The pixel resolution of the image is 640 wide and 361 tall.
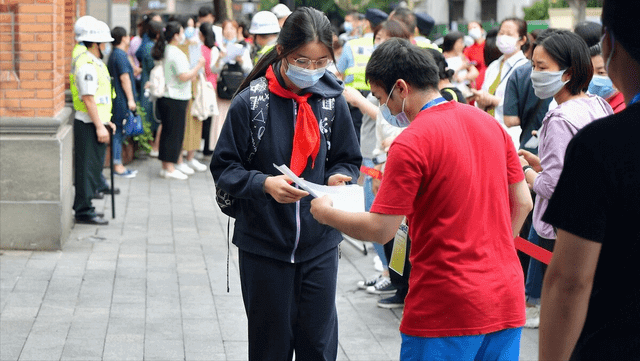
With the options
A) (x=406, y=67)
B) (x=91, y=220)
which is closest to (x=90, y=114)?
(x=91, y=220)

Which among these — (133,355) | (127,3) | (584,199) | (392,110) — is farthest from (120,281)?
(127,3)

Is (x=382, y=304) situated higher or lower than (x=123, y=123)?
lower

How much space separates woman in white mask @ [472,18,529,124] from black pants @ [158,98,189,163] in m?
4.72

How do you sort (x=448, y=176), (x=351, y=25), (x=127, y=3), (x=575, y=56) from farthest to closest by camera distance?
(x=351, y=25), (x=127, y=3), (x=575, y=56), (x=448, y=176)

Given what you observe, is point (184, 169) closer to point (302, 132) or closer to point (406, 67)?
point (302, 132)

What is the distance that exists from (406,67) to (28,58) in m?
5.72

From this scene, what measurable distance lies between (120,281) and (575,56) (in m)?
4.00

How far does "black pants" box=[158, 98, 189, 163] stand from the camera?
12.2m

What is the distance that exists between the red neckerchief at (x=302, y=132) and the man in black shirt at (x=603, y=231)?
6.18 feet

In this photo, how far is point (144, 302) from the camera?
6.70m

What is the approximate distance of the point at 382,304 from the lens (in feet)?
22.3

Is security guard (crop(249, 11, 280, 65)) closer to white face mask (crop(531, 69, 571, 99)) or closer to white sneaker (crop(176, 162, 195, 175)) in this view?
white sneaker (crop(176, 162, 195, 175))

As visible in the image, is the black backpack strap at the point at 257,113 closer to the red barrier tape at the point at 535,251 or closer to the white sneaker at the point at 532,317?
the red barrier tape at the point at 535,251

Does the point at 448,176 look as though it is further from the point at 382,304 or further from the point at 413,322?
the point at 382,304
